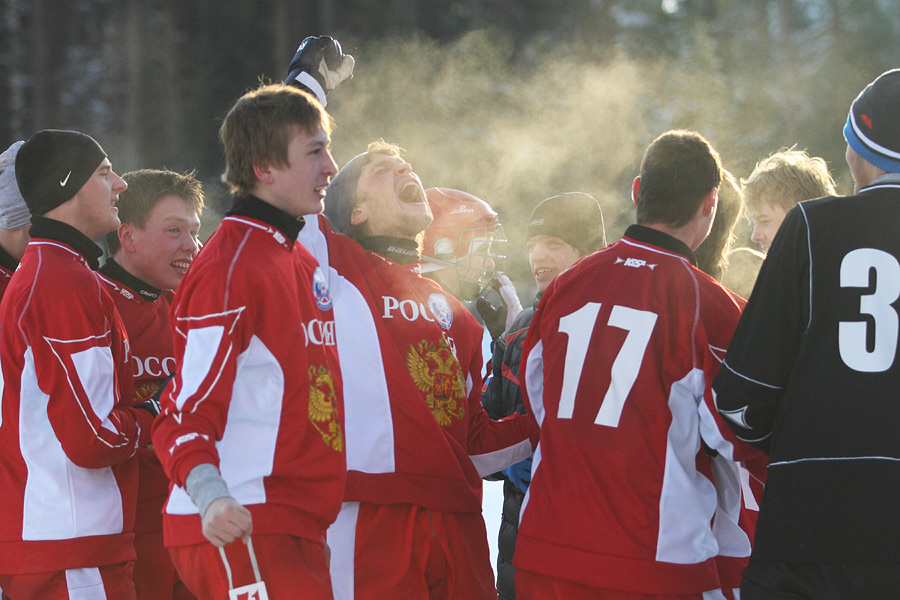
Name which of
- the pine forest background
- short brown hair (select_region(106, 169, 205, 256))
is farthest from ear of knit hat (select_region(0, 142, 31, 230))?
the pine forest background

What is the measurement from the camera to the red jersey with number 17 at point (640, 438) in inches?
102

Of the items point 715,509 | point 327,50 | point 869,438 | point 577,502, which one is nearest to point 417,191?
point 327,50

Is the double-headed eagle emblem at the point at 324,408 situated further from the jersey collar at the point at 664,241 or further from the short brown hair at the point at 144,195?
the short brown hair at the point at 144,195

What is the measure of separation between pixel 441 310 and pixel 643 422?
0.90m

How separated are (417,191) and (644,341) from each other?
1053 mm

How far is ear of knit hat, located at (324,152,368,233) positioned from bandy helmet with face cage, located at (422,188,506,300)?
0.52 m

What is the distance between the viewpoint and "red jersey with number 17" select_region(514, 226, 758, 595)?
259cm

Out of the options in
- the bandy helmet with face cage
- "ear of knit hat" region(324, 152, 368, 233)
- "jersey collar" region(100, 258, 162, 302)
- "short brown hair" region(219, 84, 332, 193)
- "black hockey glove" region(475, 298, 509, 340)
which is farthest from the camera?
"black hockey glove" region(475, 298, 509, 340)

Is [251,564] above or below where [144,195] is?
below

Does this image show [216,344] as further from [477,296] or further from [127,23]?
[127,23]

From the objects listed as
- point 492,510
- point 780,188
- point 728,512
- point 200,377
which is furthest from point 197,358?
point 492,510

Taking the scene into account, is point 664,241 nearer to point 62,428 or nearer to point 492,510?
point 62,428

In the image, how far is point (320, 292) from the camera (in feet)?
8.68

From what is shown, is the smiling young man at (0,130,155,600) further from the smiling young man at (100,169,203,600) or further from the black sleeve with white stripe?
the black sleeve with white stripe
